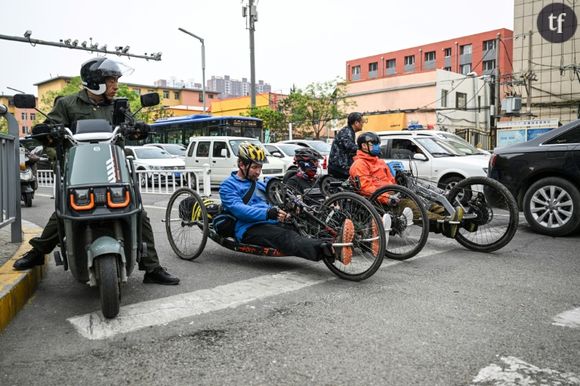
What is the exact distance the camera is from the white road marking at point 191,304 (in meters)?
3.49

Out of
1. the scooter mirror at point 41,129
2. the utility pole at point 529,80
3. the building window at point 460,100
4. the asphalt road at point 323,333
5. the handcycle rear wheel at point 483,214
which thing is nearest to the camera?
the asphalt road at point 323,333

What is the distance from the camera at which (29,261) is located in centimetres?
438

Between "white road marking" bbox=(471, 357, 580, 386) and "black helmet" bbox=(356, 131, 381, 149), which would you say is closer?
"white road marking" bbox=(471, 357, 580, 386)

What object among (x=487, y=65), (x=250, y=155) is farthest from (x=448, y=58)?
(x=250, y=155)

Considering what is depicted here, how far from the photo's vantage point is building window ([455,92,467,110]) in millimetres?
39219

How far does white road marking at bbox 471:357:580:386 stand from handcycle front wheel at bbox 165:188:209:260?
3.27 metres

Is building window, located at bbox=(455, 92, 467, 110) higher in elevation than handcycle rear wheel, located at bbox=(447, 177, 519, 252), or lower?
higher

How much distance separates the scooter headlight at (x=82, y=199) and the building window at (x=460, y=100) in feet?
126

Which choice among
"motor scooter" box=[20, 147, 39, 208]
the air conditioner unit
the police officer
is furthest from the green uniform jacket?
the air conditioner unit

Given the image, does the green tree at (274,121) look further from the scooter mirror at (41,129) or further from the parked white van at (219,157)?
the scooter mirror at (41,129)

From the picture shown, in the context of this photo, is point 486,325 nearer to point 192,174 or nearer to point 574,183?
point 574,183

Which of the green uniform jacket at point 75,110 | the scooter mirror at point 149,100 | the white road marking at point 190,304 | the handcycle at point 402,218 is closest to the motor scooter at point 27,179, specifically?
the green uniform jacket at point 75,110

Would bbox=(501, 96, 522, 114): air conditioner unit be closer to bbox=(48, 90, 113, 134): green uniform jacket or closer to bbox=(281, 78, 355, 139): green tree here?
bbox=(281, 78, 355, 139): green tree

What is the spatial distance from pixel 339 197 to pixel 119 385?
2661mm
